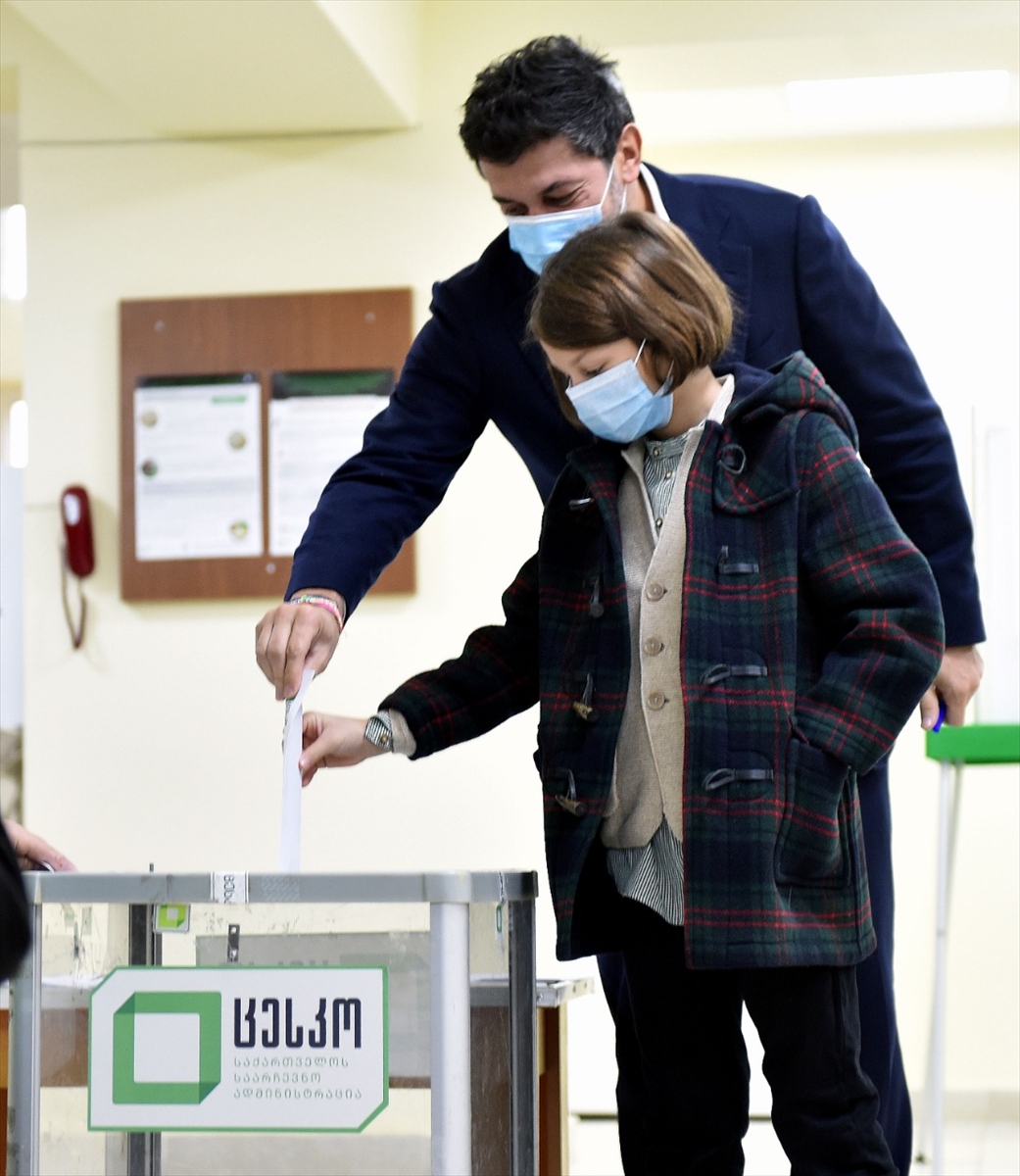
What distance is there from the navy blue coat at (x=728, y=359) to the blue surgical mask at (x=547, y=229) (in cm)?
8

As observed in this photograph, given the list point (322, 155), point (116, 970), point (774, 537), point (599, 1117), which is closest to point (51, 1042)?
point (116, 970)

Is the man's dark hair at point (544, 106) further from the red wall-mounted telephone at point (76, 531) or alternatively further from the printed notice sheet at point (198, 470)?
the red wall-mounted telephone at point (76, 531)

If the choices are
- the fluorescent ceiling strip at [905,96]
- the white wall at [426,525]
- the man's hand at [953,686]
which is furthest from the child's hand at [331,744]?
the fluorescent ceiling strip at [905,96]

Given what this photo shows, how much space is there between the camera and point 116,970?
3.60 ft

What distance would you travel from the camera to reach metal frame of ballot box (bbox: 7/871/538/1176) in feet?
3.54

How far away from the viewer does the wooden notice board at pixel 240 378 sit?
3.05m

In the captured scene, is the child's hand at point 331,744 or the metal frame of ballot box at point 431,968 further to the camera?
the child's hand at point 331,744

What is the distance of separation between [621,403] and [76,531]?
2.05m

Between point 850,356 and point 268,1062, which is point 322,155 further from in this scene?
point 268,1062

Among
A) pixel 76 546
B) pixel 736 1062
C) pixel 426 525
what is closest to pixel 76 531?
pixel 76 546

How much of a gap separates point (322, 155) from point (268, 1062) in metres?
2.35

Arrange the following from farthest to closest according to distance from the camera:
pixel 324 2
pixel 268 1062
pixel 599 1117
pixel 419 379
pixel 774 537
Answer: pixel 599 1117
pixel 324 2
pixel 419 379
pixel 774 537
pixel 268 1062

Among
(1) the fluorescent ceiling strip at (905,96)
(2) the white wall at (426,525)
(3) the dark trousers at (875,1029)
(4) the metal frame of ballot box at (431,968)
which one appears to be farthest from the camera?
(2) the white wall at (426,525)

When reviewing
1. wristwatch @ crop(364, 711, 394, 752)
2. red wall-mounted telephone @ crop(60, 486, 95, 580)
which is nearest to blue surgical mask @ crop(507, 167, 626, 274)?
wristwatch @ crop(364, 711, 394, 752)
